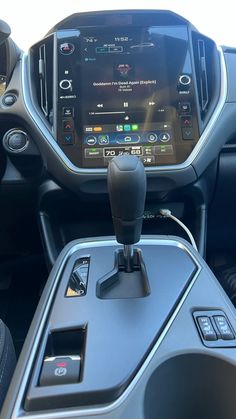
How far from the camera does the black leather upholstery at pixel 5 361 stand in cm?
80

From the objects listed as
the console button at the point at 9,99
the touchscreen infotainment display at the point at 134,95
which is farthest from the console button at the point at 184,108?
the console button at the point at 9,99

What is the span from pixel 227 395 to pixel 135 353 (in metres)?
0.13

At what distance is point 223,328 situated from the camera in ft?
2.33

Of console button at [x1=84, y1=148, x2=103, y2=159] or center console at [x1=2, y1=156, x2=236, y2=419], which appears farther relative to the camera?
console button at [x1=84, y1=148, x2=103, y2=159]

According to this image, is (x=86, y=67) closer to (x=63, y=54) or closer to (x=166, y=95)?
(x=63, y=54)

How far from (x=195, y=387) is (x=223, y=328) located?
91 millimetres

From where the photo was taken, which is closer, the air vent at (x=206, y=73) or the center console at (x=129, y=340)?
the center console at (x=129, y=340)

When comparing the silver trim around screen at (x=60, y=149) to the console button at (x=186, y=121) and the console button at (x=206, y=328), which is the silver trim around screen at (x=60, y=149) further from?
the console button at (x=206, y=328)

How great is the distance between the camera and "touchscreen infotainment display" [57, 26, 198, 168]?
138cm

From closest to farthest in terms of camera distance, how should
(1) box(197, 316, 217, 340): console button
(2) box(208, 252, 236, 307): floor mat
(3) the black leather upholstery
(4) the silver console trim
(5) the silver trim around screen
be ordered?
1. (4) the silver console trim
2. (1) box(197, 316, 217, 340): console button
3. (3) the black leather upholstery
4. (5) the silver trim around screen
5. (2) box(208, 252, 236, 307): floor mat

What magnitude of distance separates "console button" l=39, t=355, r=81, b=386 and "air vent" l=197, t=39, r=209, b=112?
3.11 feet

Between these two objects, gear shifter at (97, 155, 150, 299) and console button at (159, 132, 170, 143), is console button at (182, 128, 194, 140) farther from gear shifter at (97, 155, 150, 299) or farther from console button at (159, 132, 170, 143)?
gear shifter at (97, 155, 150, 299)

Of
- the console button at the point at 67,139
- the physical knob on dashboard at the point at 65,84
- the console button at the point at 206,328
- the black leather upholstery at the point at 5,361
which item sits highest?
the physical knob on dashboard at the point at 65,84

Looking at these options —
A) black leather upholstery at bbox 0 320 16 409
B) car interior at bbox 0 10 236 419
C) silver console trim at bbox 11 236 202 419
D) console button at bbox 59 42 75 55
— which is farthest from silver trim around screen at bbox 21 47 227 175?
black leather upholstery at bbox 0 320 16 409
